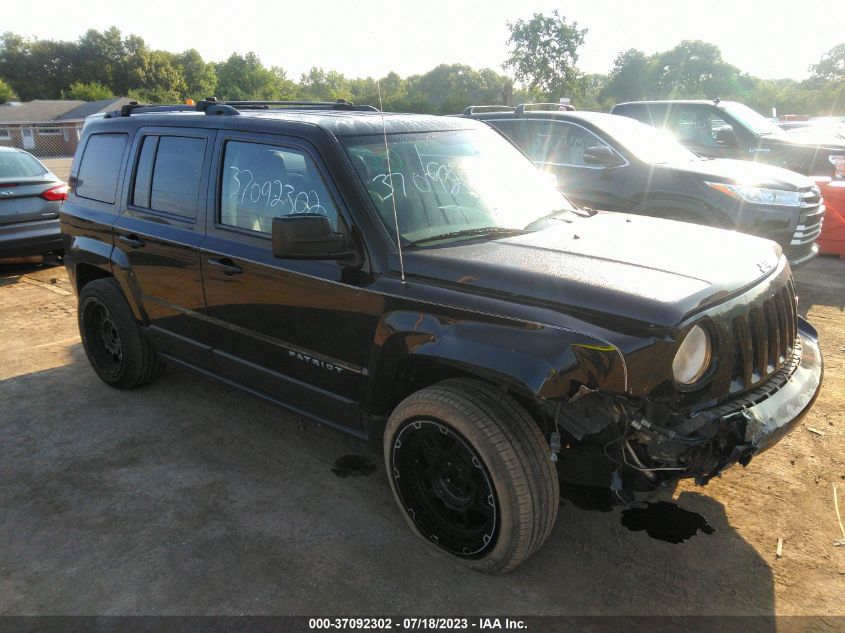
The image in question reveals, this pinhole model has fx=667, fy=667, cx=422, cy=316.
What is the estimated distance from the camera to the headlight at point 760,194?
6.32 metres

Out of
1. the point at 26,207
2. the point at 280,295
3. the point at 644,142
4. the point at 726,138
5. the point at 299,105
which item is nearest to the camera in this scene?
the point at 280,295

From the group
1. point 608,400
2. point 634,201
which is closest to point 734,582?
point 608,400

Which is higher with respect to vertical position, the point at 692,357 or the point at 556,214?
the point at 556,214

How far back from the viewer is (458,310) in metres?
2.72

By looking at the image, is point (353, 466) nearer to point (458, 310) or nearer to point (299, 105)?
point (458, 310)

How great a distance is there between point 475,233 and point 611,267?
73 cm

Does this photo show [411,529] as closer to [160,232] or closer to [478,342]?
[478,342]

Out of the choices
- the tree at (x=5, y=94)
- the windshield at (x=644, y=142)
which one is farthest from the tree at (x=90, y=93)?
the windshield at (x=644, y=142)

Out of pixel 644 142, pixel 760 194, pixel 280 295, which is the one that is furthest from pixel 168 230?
pixel 760 194

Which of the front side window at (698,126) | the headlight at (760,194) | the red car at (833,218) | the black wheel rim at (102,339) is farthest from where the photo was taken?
the front side window at (698,126)

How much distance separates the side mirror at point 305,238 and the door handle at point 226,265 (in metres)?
0.69

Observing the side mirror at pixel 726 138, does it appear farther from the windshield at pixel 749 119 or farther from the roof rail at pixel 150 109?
the roof rail at pixel 150 109

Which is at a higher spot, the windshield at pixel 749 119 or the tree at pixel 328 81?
Result: the tree at pixel 328 81

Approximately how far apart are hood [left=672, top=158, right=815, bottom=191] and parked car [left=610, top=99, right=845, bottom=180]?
2.28 metres
